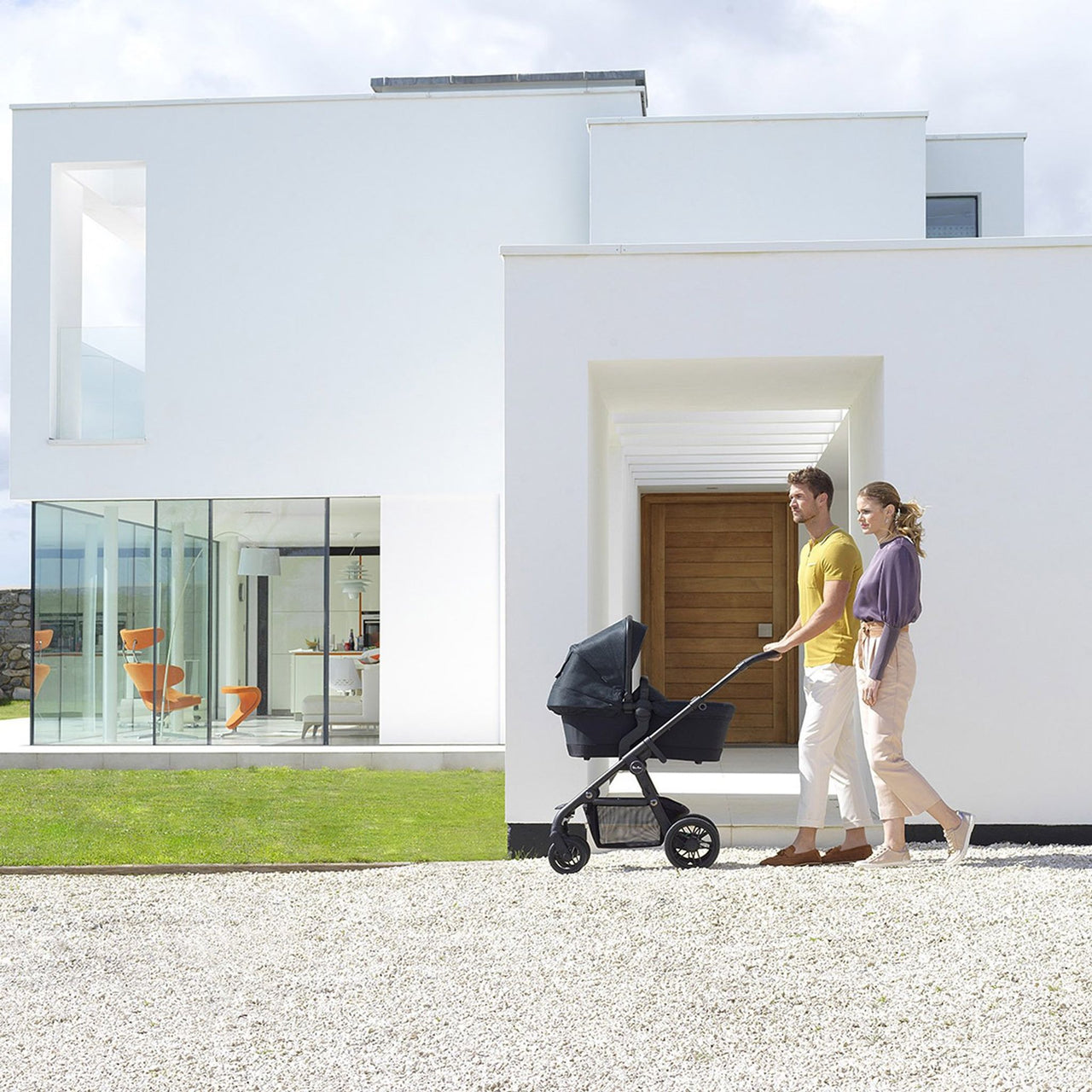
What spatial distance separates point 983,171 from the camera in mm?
17719

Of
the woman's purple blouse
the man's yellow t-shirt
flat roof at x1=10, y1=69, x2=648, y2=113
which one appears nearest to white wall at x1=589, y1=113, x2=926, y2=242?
flat roof at x1=10, y1=69, x2=648, y2=113

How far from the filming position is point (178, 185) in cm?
1462

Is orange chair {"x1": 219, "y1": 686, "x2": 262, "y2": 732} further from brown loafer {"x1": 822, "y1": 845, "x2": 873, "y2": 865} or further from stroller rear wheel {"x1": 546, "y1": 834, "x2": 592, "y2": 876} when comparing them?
brown loafer {"x1": 822, "y1": 845, "x2": 873, "y2": 865}

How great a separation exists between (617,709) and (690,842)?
83 centimetres

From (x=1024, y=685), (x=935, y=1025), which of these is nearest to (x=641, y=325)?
(x=1024, y=685)

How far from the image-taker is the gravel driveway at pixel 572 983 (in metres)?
4.05

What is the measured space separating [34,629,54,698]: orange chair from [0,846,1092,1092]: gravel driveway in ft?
27.3

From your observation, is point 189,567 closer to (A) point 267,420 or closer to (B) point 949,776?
(A) point 267,420

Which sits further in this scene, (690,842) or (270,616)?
(270,616)

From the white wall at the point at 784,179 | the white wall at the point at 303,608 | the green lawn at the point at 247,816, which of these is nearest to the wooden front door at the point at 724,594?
the green lawn at the point at 247,816

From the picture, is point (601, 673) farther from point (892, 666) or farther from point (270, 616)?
point (270, 616)

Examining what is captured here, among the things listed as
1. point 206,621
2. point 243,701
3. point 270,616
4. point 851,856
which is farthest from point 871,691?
point 206,621

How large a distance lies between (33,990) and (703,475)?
353 inches

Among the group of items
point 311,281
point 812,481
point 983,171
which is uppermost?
point 983,171
